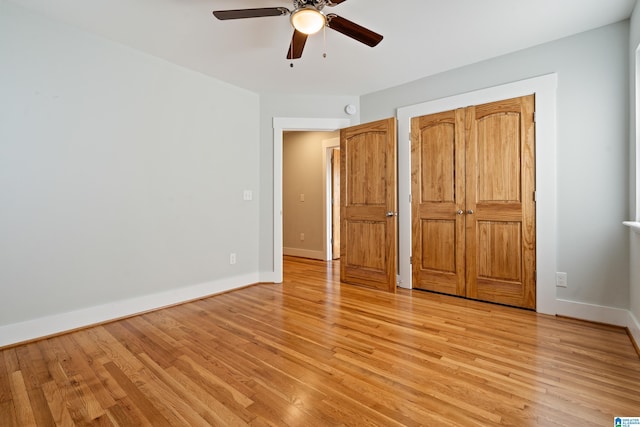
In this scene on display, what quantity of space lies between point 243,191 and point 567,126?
11.0ft

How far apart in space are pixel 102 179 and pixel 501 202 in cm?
367

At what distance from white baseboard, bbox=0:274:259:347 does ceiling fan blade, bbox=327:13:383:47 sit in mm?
2820

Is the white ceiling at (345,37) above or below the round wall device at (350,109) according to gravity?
above

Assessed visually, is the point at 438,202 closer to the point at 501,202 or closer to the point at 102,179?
the point at 501,202

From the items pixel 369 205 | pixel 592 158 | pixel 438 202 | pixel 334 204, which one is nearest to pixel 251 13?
pixel 369 205

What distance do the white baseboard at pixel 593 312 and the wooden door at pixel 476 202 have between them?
239 mm

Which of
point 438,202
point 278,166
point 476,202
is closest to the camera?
point 476,202

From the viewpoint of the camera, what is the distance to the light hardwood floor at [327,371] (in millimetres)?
1428

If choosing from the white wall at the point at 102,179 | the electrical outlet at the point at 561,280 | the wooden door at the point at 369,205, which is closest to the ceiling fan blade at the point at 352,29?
the wooden door at the point at 369,205

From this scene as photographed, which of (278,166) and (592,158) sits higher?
A: (278,166)

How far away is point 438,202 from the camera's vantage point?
11.0 ft

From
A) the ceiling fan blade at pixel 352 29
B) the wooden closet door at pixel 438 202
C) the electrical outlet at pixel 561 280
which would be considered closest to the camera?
the ceiling fan blade at pixel 352 29

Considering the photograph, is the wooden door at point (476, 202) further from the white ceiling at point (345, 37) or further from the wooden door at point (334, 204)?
the wooden door at point (334, 204)

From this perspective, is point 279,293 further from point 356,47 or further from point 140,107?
point 356,47
